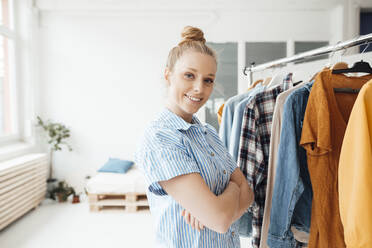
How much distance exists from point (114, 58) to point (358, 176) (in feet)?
12.8

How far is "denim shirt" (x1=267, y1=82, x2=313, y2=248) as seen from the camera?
1.13 meters

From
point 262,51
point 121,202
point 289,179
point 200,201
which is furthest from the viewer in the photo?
point 262,51

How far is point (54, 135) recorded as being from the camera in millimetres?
3891

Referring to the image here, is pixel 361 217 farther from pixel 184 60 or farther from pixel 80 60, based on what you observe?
pixel 80 60

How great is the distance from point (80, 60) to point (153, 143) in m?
3.80

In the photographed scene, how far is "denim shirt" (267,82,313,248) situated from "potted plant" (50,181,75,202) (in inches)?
131

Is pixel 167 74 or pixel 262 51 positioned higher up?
pixel 262 51

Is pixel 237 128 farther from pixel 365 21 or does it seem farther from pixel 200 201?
pixel 365 21

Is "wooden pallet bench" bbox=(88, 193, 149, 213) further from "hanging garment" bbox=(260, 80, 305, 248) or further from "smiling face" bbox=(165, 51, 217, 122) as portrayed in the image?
"smiling face" bbox=(165, 51, 217, 122)

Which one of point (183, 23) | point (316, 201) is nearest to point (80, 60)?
point (183, 23)

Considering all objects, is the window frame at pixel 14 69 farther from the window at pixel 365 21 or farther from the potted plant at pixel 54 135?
the window at pixel 365 21

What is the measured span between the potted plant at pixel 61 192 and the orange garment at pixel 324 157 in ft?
11.6

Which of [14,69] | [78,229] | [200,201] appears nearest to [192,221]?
[200,201]

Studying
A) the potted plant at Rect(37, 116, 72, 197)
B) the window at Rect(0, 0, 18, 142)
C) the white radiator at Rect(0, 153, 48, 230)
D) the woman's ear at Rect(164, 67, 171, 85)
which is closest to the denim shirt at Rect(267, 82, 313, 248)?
the woman's ear at Rect(164, 67, 171, 85)
